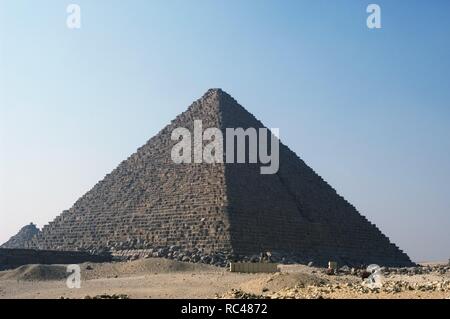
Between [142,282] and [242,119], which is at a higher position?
[242,119]

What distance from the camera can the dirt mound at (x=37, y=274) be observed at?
32188mm

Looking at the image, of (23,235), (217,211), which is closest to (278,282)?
(217,211)

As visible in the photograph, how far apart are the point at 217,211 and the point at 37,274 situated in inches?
662

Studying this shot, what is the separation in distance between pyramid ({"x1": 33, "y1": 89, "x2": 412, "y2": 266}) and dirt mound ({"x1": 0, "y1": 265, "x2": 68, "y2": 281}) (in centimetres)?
1190

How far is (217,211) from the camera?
4728cm

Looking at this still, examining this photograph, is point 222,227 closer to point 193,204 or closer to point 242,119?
point 193,204

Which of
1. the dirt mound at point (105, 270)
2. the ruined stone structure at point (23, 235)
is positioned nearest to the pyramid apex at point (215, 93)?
the ruined stone structure at point (23, 235)

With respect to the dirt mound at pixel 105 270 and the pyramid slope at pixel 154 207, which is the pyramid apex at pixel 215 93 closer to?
the pyramid slope at pixel 154 207

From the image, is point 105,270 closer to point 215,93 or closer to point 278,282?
point 278,282

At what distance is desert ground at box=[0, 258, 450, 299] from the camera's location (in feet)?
51.2
